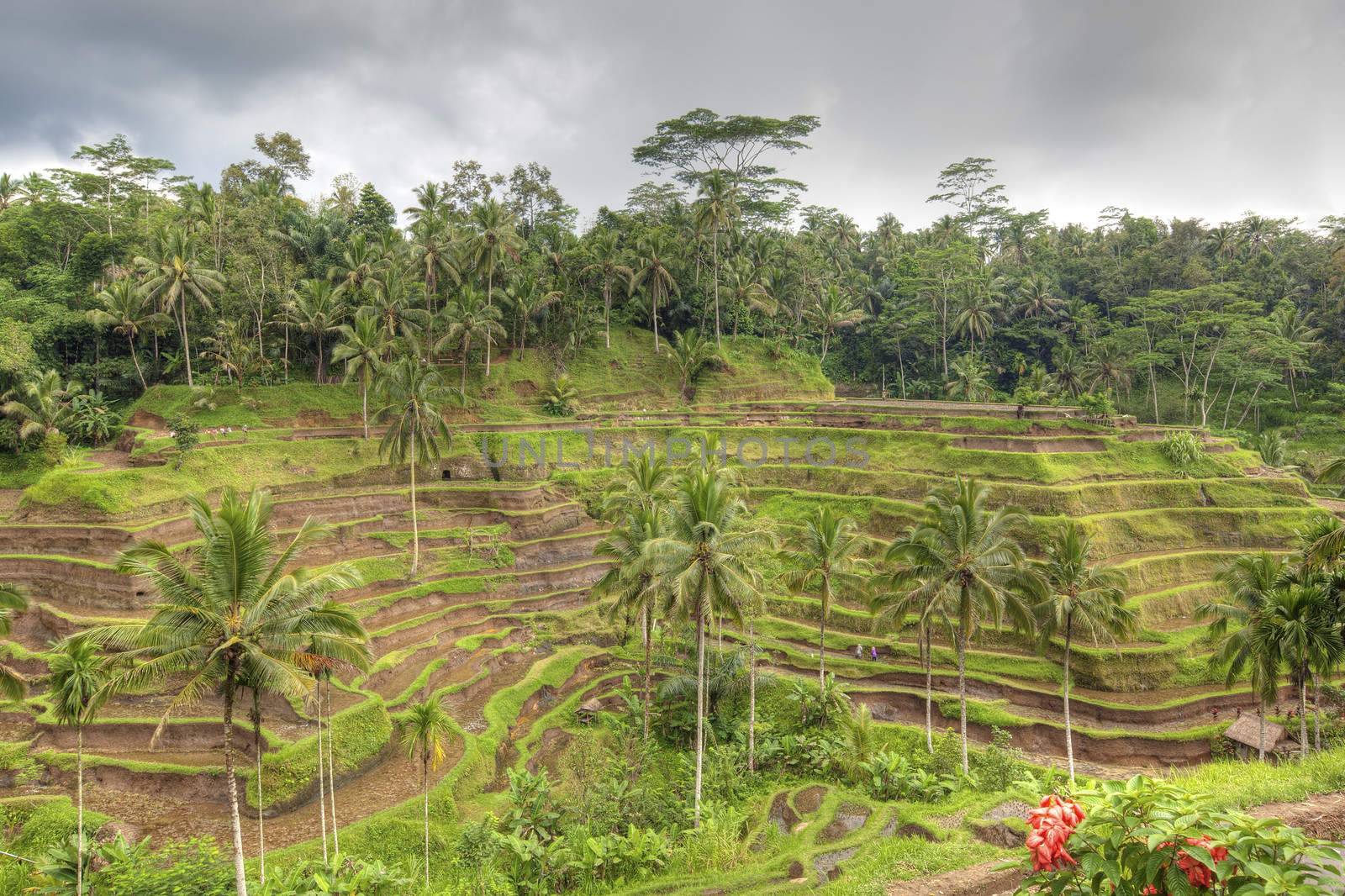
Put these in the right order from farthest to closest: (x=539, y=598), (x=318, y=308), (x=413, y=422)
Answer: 1. (x=318, y=308)
2. (x=539, y=598)
3. (x=413, y=422)

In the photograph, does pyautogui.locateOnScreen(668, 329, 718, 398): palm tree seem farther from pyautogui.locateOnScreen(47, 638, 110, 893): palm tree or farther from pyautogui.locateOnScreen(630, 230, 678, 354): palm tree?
pyautogui.locateOnScreen(47, 638, 110, 893): palm tree

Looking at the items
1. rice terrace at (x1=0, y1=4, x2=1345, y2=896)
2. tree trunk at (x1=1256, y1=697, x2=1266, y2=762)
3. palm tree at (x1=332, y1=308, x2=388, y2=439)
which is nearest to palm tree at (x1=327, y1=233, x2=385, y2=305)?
rice terrace at (x1=0, y1=4, x2=1345, y2=896)

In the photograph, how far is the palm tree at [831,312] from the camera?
242 ft

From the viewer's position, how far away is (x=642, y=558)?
23.7 m

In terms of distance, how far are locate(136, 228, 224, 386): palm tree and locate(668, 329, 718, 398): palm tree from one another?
38.1 meters

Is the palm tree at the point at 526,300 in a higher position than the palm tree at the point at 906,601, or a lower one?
higher

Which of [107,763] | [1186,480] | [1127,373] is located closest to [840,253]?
[1127,373]

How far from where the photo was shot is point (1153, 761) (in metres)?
29.0

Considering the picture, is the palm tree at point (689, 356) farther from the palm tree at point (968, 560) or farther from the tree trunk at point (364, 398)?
the palm tree at point (968, 560)

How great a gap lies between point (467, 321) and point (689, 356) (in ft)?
68.7

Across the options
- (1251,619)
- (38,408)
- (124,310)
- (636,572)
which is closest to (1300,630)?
(1251,619)

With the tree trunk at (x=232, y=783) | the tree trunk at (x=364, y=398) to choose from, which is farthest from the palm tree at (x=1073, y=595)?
the tree trunk at (x=364, y=398)

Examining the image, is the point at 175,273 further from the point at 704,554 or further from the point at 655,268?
the point at 704,554

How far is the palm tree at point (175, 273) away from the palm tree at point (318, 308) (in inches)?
227
